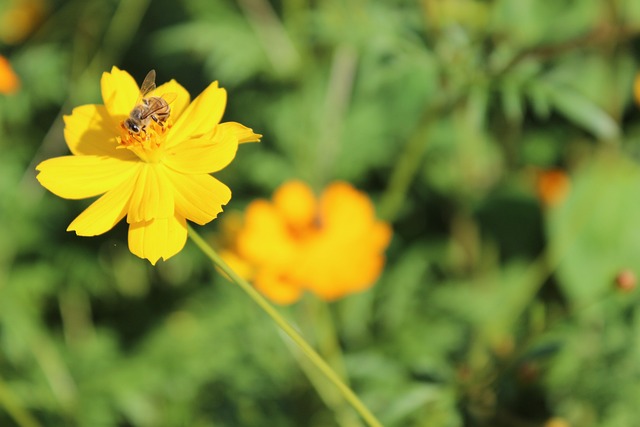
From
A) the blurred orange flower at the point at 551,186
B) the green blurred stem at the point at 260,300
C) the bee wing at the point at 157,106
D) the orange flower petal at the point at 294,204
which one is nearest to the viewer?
the green blurred stem at the point at 260,300

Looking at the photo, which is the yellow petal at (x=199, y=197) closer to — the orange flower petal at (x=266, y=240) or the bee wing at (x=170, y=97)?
the bee wing at (x=170, y=97)

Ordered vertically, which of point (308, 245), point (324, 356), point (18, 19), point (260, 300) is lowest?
point (324, 356)

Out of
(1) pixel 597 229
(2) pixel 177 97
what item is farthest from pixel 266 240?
(1) pixel 597 229

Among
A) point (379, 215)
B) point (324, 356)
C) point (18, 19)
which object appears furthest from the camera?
point (18, 19)

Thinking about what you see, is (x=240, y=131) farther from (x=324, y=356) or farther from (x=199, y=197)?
(x=324, y=356)

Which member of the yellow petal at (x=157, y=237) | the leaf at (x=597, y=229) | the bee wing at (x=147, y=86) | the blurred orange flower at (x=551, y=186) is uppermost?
the bee wing at (x=147, y=86)

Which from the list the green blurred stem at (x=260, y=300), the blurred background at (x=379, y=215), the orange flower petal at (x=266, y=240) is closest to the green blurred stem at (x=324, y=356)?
the blurred background at (x=379, y=215)

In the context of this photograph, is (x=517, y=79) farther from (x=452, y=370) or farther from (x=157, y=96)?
(x=157, y=96)
